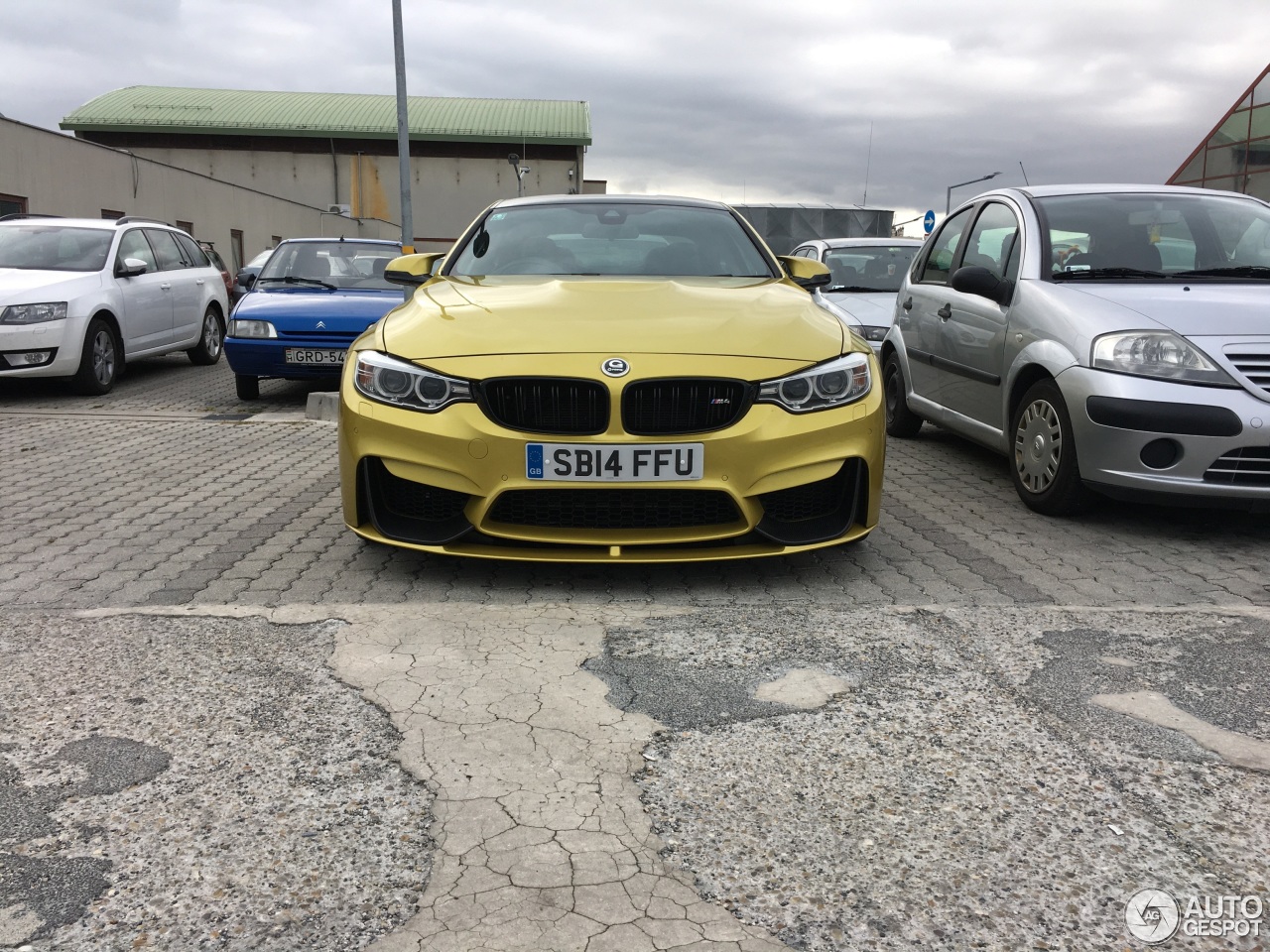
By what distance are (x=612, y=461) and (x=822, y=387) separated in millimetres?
802

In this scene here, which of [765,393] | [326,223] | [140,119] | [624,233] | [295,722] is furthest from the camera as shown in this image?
[140,119]

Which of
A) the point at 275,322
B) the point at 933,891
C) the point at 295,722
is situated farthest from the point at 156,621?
the point at 275,322

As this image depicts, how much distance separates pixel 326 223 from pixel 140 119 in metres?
13.0

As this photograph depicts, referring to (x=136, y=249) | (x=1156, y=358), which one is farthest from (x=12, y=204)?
(x=1156, y=358)

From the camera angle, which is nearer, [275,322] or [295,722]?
[295,722]

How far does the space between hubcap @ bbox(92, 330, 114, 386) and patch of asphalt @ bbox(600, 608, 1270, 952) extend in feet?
26.3

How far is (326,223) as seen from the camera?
39562 millimetres

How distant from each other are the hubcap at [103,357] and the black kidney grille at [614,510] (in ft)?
24.5

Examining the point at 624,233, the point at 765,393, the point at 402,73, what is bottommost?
the point at 765,393

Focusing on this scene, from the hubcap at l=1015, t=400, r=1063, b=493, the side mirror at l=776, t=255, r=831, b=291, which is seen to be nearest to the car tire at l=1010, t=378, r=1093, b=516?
the hubcap at l=1015, t=400, r=1063, b=493

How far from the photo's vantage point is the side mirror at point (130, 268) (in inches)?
404

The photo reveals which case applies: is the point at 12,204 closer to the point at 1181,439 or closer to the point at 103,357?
the point at 103,357

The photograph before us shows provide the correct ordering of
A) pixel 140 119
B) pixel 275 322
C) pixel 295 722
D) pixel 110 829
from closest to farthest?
pixel 110 829 → pixel 295 722 → pixel 275 322 → pixel 140 119

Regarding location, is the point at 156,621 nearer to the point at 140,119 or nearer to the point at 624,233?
the point at 624,233
